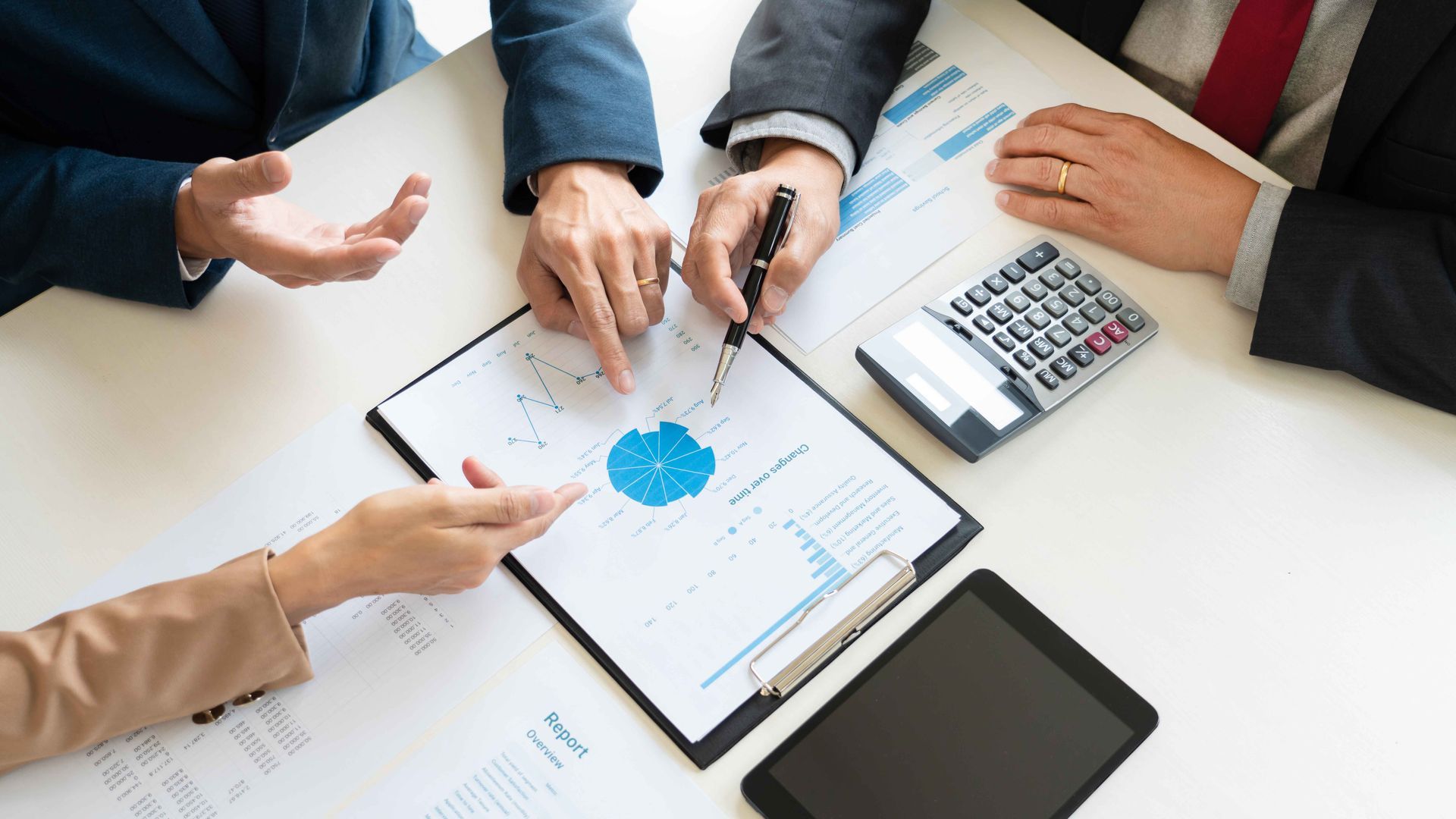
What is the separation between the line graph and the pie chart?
0.06 m

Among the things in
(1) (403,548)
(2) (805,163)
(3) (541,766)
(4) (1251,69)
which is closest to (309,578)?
(1) (403,548)

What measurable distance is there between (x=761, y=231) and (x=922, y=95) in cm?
28

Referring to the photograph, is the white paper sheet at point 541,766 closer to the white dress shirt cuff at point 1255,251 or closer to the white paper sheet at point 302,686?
the white paper sheet at point 302,686

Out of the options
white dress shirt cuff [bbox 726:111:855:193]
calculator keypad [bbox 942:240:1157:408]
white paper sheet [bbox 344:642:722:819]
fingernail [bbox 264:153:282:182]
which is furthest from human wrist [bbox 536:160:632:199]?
white paper sheet [bbox 344:642:722:819]

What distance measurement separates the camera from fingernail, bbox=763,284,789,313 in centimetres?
81

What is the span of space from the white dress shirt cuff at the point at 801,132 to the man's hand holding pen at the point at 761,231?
0.01 metres

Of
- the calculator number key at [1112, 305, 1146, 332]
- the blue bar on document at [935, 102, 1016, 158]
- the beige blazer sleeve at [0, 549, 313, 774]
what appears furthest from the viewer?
the blue bar on document at [935, 102, 1016, 158]

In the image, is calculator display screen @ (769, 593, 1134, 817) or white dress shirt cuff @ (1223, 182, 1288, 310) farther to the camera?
white dress shirt cuff @ (1223, 182, 1288, 310)

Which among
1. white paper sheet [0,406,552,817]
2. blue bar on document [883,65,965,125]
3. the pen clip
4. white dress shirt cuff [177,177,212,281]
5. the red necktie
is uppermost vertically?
the red necktie

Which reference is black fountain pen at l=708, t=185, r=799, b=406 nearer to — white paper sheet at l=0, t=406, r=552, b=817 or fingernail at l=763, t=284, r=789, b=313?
fingernail at l=763, t=284, r=789, b=313

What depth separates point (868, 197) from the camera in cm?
93

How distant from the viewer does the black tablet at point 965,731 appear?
2.13ft

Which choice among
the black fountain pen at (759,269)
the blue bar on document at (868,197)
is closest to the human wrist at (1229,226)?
the blue bar on document at (868,197)

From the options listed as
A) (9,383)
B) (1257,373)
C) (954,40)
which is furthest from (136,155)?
(1257,373)
